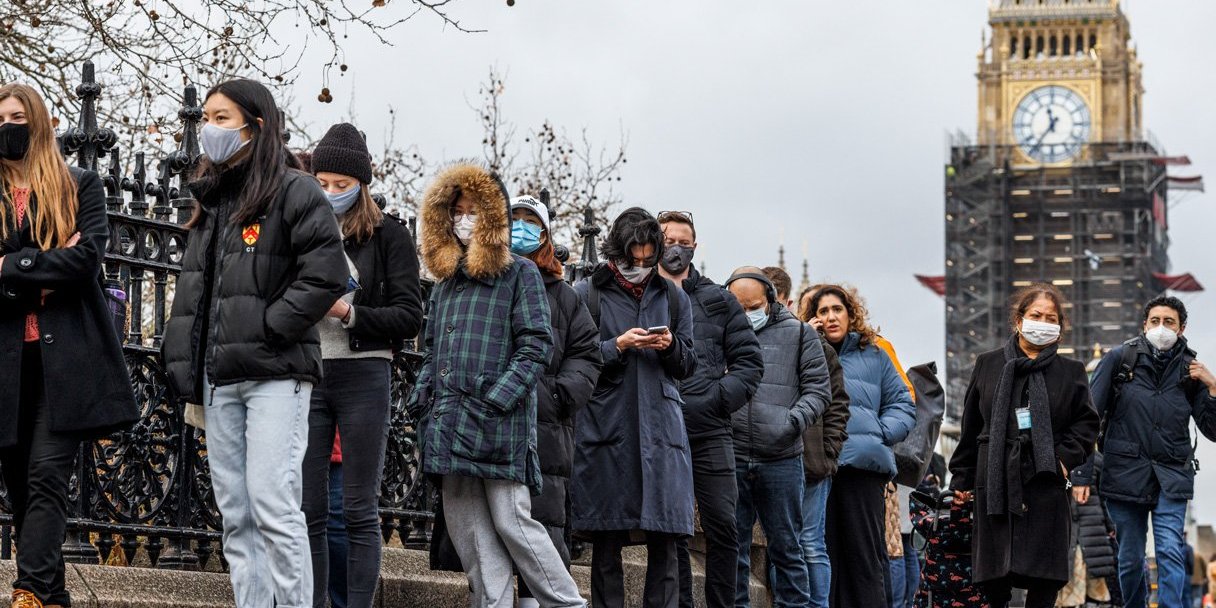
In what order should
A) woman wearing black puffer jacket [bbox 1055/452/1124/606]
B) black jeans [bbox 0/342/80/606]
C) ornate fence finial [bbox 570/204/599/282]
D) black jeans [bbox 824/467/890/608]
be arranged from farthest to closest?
woman wearing black puffer jacket [bbox 1055/452/1124/606], ornate fence finial [bbox 570/204/599/282], black jeans [bbox 824/467/890/608], black jeans [bbox 0/342/80/606]

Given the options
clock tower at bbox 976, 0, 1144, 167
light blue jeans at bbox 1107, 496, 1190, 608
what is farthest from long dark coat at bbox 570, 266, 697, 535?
clock tower at bbox 976, 0, 1144, 167

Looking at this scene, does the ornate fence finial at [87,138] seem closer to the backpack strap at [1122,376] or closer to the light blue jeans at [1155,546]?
the backpack strap at [1122,376]

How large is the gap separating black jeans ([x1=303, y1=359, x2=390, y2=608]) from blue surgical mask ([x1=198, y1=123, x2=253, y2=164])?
1.06 metres

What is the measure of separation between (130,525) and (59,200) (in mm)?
1767

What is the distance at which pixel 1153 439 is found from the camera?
1157 cm

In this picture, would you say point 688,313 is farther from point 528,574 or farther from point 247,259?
point 247,259

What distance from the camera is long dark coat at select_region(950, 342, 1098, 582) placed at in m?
10.0

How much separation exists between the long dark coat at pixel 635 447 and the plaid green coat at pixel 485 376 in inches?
33.0

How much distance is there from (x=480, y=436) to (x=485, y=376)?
24 centimetres

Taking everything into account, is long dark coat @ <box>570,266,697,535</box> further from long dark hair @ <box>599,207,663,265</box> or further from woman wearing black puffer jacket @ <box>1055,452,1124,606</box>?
woman wearing black puffer jacket @ <box>1055,452,1124,606</box>

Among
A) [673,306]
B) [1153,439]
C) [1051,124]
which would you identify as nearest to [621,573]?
[673,306]

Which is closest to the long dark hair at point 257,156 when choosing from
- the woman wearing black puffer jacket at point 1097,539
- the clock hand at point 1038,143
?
the woman wearing black puffer jacket at point 1097,539

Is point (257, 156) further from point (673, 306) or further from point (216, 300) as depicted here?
point (673, 306)

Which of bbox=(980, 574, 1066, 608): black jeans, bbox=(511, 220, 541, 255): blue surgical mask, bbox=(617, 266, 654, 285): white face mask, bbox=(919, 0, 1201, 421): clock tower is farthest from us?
bbox=(919, 0, 1201, 421): clock tower
